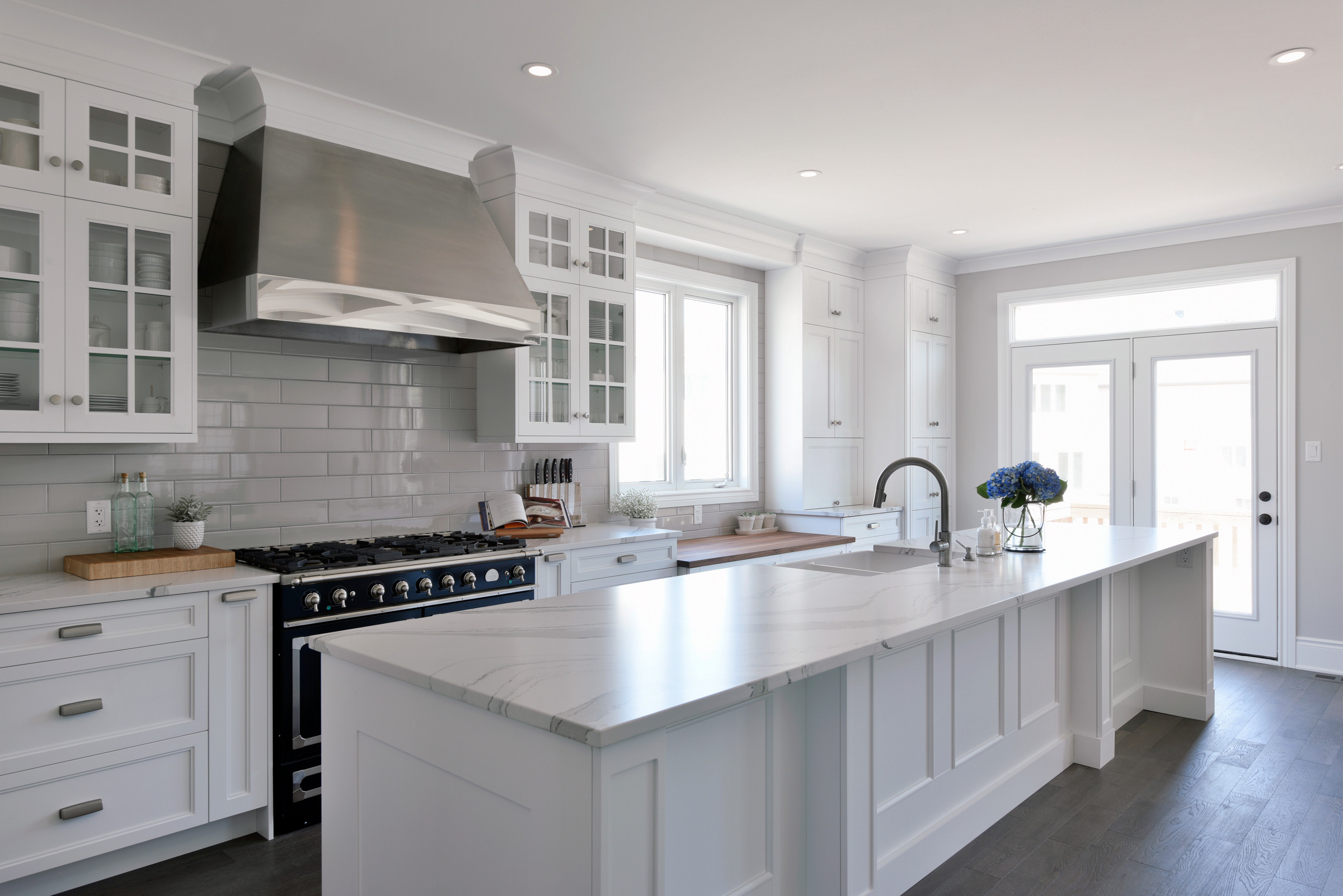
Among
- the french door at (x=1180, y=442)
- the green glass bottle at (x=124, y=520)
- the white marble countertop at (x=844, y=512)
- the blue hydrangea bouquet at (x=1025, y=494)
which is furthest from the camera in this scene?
the white marble countertop at (x=844, y=512)

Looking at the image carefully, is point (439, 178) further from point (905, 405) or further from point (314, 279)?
point (905, 405)

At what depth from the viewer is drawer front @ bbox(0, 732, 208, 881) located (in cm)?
237

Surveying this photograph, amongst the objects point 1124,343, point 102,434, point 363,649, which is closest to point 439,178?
point 102,434

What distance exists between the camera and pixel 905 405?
19.1ft

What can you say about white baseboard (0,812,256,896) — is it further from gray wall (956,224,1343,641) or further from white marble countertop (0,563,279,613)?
gray wall (956,224,1343,641)

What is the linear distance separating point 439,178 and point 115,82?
116 cm

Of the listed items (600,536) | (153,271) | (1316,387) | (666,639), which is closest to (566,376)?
(600,536)

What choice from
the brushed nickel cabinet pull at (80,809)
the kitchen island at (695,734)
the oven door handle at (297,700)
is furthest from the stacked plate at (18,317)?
A: the kitchen island at (695,734)

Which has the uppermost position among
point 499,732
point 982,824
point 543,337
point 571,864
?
point 543,337

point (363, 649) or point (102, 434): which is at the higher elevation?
point (102, 434)

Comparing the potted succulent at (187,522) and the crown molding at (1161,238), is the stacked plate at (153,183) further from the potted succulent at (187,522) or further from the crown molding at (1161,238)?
the crown molding at (1161,238)

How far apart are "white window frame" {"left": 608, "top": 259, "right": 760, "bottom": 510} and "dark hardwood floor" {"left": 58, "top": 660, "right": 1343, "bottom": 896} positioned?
2.54 metres

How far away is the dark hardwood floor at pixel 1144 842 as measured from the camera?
250cm

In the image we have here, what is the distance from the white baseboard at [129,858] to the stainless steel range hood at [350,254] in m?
1.67
